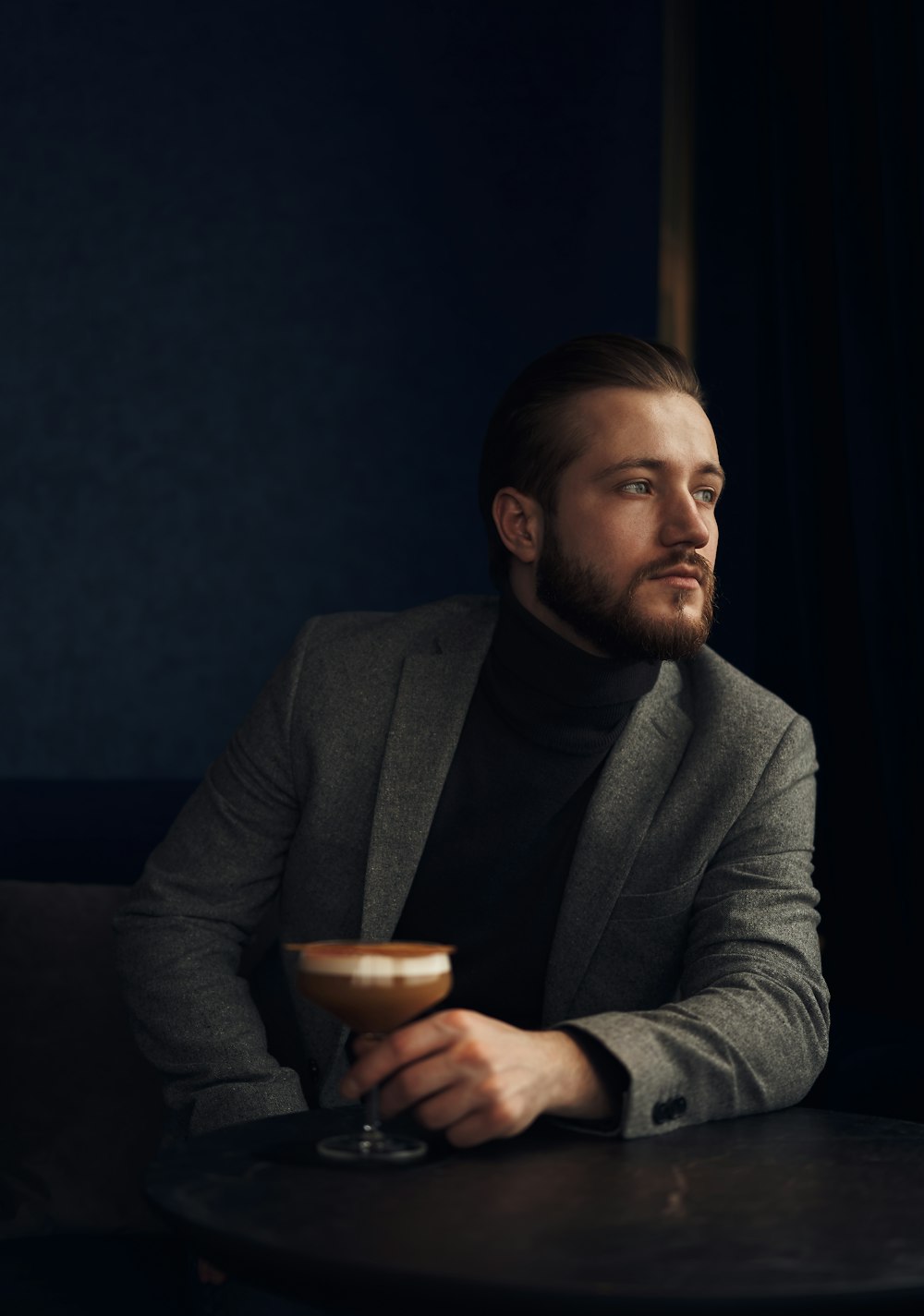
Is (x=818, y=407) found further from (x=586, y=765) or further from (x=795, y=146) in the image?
(x=586, y=765)

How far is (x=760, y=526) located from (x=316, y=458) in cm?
95

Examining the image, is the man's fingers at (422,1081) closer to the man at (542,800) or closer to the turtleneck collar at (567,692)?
the man at (542,800)

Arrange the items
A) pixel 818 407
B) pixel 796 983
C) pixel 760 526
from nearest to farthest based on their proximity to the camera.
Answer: pixel 796 983 < pixel 818 407 < pixel 760 526

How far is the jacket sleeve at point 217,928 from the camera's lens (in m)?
1.60

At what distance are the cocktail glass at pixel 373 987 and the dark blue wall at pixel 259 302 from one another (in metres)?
1.77

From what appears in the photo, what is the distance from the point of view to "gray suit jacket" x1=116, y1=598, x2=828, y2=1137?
159 centimetres

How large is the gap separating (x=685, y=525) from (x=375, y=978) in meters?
0.80

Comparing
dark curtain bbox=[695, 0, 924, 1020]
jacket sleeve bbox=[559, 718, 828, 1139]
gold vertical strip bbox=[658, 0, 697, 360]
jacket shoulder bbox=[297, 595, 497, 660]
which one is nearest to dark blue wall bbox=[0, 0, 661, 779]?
gold vertical strip bbox=[658, 0, 697, 360]

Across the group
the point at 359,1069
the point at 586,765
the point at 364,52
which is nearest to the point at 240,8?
the point at 364,52

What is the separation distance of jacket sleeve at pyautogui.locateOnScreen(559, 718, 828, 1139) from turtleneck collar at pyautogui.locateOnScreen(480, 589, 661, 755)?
202 millimetres

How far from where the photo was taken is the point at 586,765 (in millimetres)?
1793

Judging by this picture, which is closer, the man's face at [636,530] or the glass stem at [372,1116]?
the glass stem at [372,1116]

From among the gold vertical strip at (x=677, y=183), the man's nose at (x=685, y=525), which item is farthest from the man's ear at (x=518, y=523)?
the gold vertical strip at (x=677, y=183)

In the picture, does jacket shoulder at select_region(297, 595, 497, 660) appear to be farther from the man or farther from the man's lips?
the man's lips
